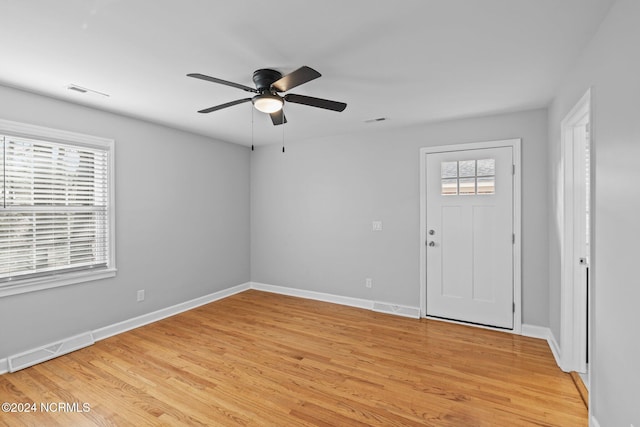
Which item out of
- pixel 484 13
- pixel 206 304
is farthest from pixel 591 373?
pixel 206 304

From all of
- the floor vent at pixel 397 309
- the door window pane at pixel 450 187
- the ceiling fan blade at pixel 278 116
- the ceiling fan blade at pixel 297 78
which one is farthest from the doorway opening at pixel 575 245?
the ceiling fan blade at pixel 278 116

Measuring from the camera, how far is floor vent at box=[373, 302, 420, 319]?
4.01 meters

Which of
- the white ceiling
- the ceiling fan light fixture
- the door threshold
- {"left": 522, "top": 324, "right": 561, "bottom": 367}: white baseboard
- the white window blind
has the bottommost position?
the door threshold

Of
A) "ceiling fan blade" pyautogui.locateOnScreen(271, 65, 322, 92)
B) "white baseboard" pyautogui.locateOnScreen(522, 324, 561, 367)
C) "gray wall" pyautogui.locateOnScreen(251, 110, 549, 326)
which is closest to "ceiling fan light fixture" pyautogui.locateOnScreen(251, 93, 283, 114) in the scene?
"ceiling fan blade" pyautogui.locateOnScreen(271, 65, 322, 92)

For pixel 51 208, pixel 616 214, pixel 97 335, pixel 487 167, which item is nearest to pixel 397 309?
pixel 487 167

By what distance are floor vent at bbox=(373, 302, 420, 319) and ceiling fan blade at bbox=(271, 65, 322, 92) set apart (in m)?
3.14

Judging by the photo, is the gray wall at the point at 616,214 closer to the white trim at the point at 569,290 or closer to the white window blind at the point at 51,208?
the white trim at the point at 569,290

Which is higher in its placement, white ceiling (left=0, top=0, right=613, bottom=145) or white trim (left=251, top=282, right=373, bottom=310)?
white ceiling (left=0, top=0, right=613, bottom=145)

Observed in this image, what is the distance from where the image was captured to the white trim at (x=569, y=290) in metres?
2.56

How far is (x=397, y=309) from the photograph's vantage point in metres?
4.13

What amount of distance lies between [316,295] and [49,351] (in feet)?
10.2

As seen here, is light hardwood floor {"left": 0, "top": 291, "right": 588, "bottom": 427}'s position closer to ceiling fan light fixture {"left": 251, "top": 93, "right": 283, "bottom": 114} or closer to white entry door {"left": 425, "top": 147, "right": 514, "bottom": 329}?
white entry door {"left": 425, "top": 147, "right": 514, "bottom": 329}

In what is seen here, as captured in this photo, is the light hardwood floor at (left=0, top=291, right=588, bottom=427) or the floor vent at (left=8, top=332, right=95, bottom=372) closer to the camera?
the light hardwood floor at (left=0, top=291, right=588, bottom=427)

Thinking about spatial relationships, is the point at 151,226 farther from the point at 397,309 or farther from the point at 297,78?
the point at 397,309
